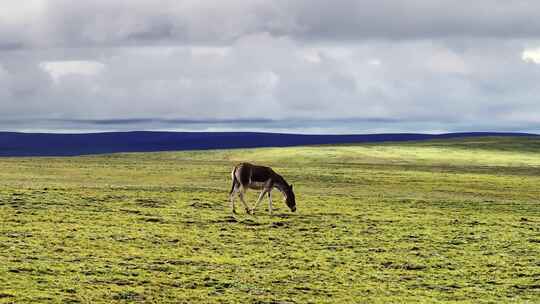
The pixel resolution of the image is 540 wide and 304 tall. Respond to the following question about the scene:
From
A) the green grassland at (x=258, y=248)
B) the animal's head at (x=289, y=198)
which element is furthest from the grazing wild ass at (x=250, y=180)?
the green grassland at (x=258, y=248)

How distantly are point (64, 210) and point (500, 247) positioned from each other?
63.2 feet

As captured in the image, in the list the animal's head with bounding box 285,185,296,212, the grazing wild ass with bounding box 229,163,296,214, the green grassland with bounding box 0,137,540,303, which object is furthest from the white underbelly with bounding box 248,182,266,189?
the animal's head with bounding box 285,185,296,212

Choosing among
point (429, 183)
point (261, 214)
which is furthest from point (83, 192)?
point (429, 183)

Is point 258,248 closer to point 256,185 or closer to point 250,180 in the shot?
point 250,180

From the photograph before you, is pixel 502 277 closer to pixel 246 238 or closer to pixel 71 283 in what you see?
pixel 246 238

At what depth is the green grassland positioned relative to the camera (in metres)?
21.2

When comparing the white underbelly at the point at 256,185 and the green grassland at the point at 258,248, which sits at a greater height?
the white underbelly at the point at 256,185

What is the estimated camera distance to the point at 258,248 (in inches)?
1102

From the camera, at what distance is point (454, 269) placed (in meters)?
25.6

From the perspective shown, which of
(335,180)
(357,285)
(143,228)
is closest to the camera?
(357,285)

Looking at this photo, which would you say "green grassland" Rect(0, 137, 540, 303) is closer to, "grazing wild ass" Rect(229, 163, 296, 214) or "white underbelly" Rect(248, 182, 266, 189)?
"grazing wild ass" Rect(229, 163, 296, 214)

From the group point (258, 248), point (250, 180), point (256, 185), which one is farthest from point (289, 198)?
Answer: point (258, 248)

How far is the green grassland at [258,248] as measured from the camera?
2125cm

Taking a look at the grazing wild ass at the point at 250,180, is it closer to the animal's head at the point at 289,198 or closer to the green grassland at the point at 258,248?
the animal's head at the point at 289,198
